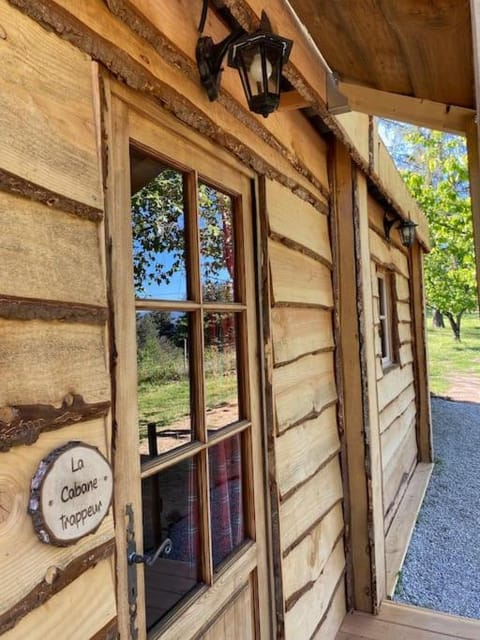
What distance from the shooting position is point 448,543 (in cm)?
356

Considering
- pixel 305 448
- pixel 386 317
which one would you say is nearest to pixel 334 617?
pixel 305 448

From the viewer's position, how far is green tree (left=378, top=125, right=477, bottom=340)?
805 centimetres

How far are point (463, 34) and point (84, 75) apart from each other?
4.49 ft

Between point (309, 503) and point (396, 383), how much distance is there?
8.36 feet

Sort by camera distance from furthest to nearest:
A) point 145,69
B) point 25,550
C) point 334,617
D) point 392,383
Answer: point 392,383 → point 334,617 → point 145,69 → point 25,550

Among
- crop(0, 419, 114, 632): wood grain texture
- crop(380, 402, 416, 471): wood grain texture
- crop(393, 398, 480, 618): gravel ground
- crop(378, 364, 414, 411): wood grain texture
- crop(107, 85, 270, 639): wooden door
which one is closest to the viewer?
crop(0, 419, 114, 632): wood grain texture

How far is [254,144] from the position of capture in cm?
176

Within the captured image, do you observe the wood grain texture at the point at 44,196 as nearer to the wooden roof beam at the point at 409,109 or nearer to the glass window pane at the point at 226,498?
the glass window pane at the point at 226,498

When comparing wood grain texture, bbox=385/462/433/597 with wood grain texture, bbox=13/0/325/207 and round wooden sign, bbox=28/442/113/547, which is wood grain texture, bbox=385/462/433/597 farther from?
wood grain texture, bbox=13/0/325/207

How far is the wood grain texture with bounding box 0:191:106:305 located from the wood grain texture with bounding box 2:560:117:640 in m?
0.53

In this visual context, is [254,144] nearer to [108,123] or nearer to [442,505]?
[108,123]

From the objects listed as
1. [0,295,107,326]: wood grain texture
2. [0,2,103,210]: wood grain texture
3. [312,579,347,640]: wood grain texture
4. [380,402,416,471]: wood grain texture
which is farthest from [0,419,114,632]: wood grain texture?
[380,402,416,471]: wood grain texture

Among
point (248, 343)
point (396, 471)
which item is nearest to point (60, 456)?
point (248, 343)

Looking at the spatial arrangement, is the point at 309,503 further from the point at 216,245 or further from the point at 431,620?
the point at 216,245
